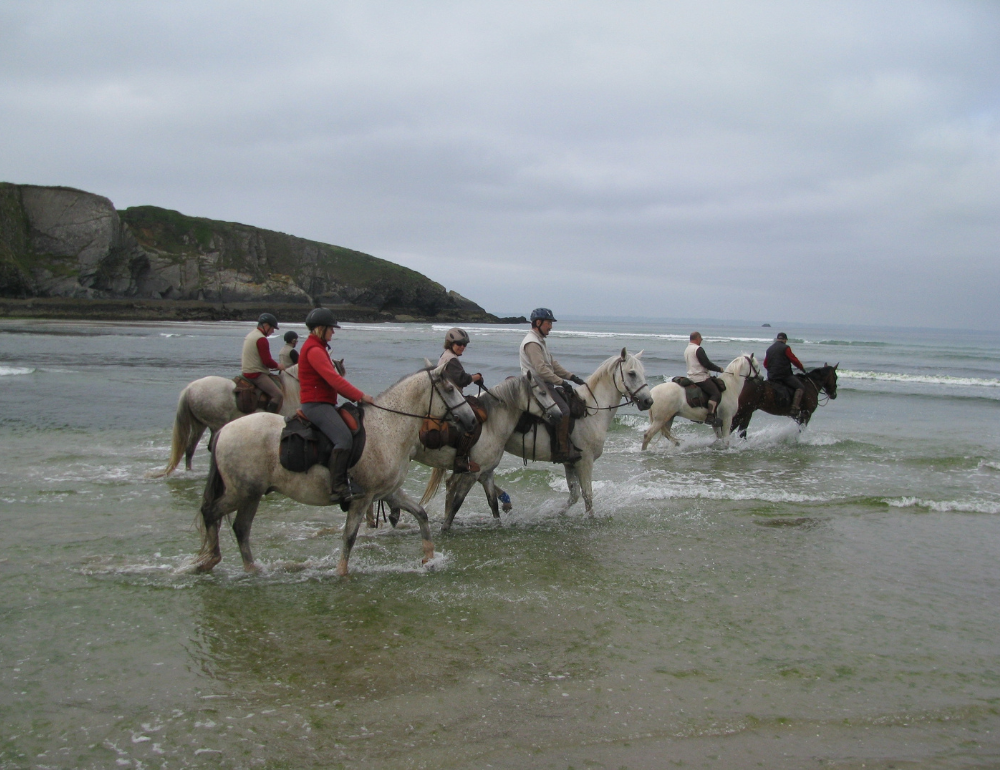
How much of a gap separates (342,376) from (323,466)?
1.85 m

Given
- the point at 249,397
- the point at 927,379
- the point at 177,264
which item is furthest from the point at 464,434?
the point at 177,264

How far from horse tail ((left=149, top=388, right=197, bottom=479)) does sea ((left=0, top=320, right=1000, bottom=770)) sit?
33 cm

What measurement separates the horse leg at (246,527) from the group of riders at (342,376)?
2.47 ft

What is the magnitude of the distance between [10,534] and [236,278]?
336 ft

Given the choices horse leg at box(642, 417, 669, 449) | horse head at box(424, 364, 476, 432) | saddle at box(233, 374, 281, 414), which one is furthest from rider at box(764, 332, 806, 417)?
saddle at box(233, 374, 281, 414)

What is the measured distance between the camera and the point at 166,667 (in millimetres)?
4730

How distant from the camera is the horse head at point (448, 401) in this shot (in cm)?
692

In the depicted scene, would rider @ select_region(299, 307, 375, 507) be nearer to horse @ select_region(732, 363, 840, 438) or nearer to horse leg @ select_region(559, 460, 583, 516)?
horse leg @ select_region(559, 460, 583, 516)

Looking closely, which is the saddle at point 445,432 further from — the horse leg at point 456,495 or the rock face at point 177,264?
the rock face at point 177,264

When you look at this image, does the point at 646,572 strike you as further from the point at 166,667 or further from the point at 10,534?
the point at 10,534

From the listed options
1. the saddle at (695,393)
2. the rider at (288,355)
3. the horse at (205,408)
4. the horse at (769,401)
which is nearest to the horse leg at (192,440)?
the horse at (205,408)

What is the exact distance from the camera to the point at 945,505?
976 centimetres

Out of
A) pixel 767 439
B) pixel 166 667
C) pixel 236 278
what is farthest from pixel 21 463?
pixel 236 278

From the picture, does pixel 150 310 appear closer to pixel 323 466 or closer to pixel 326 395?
pixel 326 395
